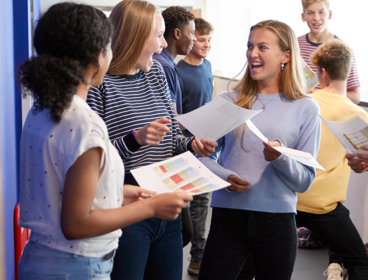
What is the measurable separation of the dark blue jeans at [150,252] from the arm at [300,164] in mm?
486

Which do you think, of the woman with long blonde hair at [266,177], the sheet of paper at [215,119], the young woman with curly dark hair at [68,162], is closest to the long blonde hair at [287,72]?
the woman with long blonde hair at [266,177]

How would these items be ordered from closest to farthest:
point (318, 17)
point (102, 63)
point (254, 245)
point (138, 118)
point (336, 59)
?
point (102, 63) < point (138, 118) < point (254, 245) < point (336, 59) < point (318, 17)

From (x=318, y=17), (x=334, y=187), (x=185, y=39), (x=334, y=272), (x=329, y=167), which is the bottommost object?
(x=334, y=272)

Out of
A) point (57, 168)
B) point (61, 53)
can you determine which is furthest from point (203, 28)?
point (57, 168)

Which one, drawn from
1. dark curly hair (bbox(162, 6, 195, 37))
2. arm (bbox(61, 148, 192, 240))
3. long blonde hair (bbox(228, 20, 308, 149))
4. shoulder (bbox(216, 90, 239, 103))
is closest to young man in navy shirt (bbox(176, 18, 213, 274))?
dark curly hair (bbox(162, 6, 195, 37))

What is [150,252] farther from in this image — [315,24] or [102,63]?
[315,24]

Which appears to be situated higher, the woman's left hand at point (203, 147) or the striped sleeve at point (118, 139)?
the striped sleeve at point (118, 139)

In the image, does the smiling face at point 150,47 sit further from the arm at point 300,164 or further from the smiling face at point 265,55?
the arm at point 300,164

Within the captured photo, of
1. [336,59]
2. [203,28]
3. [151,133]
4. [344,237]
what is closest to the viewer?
[151,133]

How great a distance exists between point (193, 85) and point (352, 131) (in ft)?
5.15

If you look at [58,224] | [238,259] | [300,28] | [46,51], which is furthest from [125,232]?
[300,28]

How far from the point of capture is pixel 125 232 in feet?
3.99

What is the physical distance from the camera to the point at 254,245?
4.62 ft

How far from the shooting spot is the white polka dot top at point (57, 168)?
0.80 m
